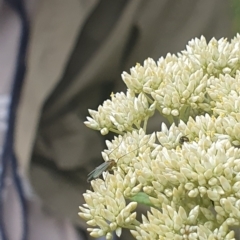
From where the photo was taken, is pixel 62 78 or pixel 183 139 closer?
pixel 183 139

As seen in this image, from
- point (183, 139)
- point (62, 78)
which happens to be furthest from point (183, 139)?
point (62, 78)

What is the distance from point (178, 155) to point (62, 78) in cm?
65

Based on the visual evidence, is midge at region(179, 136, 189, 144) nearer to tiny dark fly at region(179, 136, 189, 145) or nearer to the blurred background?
tiny dark fly at region(179, 136, 189, 145)

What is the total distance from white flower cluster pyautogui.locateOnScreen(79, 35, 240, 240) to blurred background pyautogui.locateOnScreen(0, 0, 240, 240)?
524 millimetres

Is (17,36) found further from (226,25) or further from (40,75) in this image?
(226,25)

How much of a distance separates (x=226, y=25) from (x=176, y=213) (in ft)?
2.46

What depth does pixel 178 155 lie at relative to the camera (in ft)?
0.79

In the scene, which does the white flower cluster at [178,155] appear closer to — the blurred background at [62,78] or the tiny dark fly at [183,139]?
the tiny dark fly at [183,139]

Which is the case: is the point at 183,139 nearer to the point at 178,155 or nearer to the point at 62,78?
the point at 178,155

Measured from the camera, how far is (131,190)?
0.26 metres

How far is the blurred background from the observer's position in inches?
32.1

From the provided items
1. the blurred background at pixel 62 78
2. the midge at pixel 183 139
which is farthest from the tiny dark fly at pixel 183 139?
the blurred background at pixel 62 78

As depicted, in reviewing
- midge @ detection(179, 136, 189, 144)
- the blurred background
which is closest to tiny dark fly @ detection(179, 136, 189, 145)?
midge @ detection(179, 136, 189, 144)

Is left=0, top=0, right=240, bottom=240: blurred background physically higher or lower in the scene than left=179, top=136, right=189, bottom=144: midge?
higher
